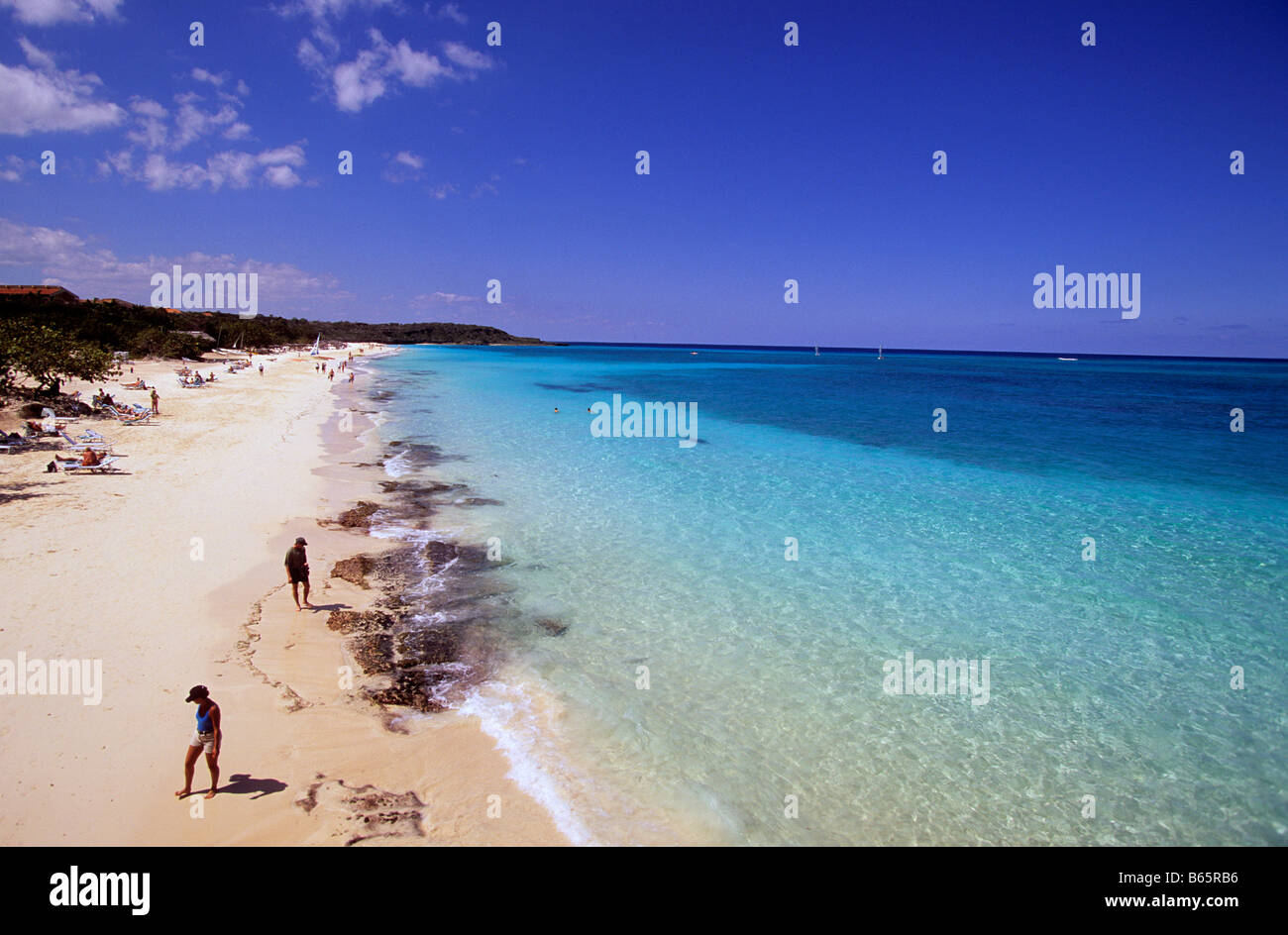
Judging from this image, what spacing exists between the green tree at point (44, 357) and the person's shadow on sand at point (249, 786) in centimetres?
2431

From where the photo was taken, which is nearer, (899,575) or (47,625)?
(47,625)

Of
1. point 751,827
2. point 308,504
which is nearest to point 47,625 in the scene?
point 308,504

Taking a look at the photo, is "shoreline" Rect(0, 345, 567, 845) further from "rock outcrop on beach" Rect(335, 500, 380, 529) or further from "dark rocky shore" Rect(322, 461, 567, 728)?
"rock outcrop on beach" Rect(335, 500, 380, 529)

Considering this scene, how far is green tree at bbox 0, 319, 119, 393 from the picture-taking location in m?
21.6

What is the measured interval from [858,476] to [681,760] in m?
18.0

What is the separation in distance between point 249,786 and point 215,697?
2113 millimetres

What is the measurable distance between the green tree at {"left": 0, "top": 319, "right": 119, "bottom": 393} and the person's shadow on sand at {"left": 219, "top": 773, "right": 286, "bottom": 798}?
2431 centimetres

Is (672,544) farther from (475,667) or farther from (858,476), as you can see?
(858,476)

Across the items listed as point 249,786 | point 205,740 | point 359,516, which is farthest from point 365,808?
point 359,516

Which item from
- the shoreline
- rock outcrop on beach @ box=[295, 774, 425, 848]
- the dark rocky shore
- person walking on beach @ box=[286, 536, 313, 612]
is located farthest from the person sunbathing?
rock outcrop on beach @ box=[295, 774, 425, 848]

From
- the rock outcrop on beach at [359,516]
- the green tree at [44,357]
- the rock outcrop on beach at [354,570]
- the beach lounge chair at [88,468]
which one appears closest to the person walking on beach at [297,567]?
the rock outcrop on beach at [354,570]

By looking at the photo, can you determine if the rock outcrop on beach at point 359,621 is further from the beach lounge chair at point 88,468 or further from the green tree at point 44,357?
the green tree at point 44,357

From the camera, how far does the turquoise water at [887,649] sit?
22.6 feet

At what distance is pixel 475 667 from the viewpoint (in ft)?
30.5
